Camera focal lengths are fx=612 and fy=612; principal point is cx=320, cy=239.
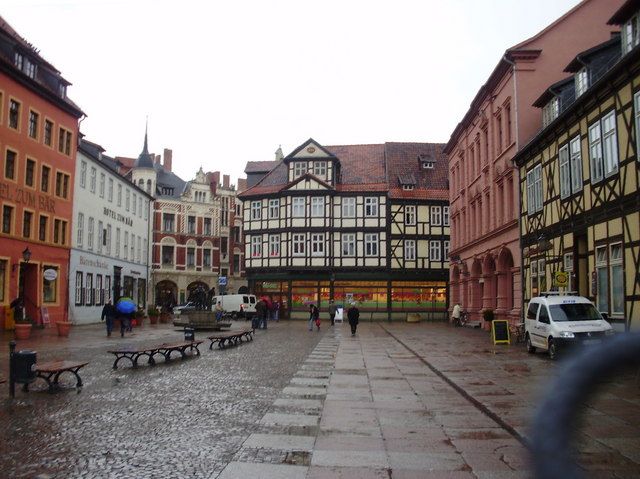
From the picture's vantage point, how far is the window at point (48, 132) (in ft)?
110

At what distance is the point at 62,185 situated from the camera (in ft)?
116

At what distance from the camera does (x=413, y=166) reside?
57.1m

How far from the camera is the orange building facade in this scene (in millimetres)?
29797

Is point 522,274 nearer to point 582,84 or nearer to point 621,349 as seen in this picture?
point 582,84

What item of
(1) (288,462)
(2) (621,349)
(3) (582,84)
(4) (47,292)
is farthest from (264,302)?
(2) (621,349)

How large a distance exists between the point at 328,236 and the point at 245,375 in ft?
128

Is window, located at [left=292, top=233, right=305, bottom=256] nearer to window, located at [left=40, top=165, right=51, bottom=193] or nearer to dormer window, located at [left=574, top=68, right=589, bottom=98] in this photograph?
window, located at [left=40, top=165, right=51, bottom=193]

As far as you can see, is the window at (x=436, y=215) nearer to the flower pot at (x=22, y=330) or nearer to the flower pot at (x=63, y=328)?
the flower pot at (x=63, y=328)

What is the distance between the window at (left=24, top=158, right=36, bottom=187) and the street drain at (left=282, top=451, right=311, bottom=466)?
95.5ft

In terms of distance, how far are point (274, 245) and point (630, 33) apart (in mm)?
38346

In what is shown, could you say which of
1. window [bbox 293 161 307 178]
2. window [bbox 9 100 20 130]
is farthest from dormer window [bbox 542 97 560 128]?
window [bbox 293 161 307 178]

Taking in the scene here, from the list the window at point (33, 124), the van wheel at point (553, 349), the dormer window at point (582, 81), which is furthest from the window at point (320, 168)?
the van wheel at point (553, 349)

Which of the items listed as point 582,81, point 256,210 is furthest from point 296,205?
point 582,81

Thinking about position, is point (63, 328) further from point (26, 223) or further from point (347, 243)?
point (347, 243)
